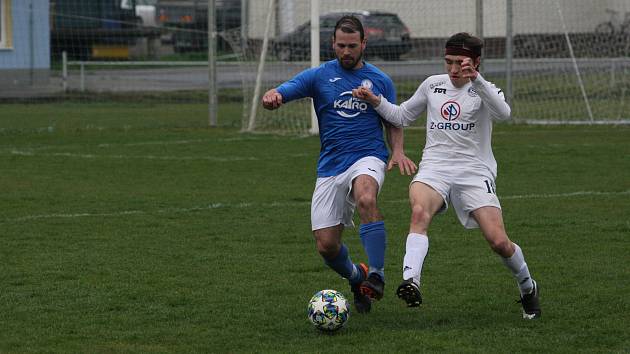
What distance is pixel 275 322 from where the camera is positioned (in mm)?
6891

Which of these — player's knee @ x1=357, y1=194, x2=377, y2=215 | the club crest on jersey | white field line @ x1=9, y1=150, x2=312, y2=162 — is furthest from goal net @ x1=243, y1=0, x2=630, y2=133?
player's knee @ x1=357, y1=194, x2=377, y2=215

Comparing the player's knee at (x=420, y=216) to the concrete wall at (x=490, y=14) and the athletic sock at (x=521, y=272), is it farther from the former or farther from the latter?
the concrete wall at (x=490, y=14)

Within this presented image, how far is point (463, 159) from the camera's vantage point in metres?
7.01

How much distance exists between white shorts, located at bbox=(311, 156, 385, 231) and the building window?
980 inches

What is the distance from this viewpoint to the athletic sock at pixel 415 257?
6520 millimetres

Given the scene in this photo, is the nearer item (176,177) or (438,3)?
(176,177)

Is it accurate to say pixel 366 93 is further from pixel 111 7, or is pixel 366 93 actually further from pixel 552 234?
pixel 111 7

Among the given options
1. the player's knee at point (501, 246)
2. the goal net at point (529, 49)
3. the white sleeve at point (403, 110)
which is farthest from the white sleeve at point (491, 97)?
the goal net at point (529, 49)

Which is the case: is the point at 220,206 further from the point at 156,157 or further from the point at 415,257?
the point at 415,257

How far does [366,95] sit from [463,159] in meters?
0.70

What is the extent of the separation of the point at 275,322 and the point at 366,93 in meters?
1.48

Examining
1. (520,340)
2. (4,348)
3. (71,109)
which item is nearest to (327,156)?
(520,340)

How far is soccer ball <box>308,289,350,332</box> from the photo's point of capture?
6.51 meters

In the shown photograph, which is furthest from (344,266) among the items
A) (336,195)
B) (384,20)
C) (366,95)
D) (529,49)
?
(529,49)
